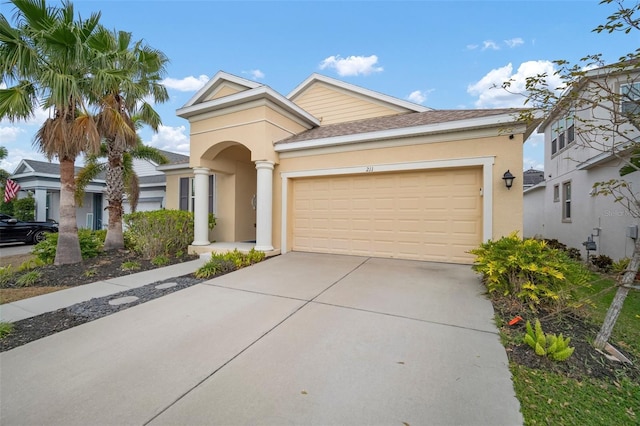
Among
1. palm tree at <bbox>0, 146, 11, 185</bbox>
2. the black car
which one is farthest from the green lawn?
palm tree at <bbox>0, 146, 11, 185</bbox>

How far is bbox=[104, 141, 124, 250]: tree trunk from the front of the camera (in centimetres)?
904

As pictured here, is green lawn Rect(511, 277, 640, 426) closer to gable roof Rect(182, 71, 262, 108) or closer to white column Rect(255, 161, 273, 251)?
white column Rect(255, 161, 273, 251)

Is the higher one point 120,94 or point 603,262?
point 120,94

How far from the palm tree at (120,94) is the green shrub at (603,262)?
46.6 ft

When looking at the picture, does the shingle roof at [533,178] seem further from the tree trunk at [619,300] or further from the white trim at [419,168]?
the tree trunk at [619,300]

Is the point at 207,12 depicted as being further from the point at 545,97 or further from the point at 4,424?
the point at 4,424

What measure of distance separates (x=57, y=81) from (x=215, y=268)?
558 cm

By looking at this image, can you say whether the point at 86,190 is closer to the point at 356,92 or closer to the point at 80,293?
the point at 80,293

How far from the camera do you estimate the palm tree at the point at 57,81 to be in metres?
6.04

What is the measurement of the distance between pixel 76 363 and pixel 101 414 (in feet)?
3.43

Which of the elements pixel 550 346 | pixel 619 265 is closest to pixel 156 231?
pixel 550 346

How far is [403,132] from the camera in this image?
6816 mm

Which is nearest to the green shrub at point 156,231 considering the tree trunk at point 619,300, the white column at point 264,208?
the white column at point 264,208

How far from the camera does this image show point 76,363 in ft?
8.96
